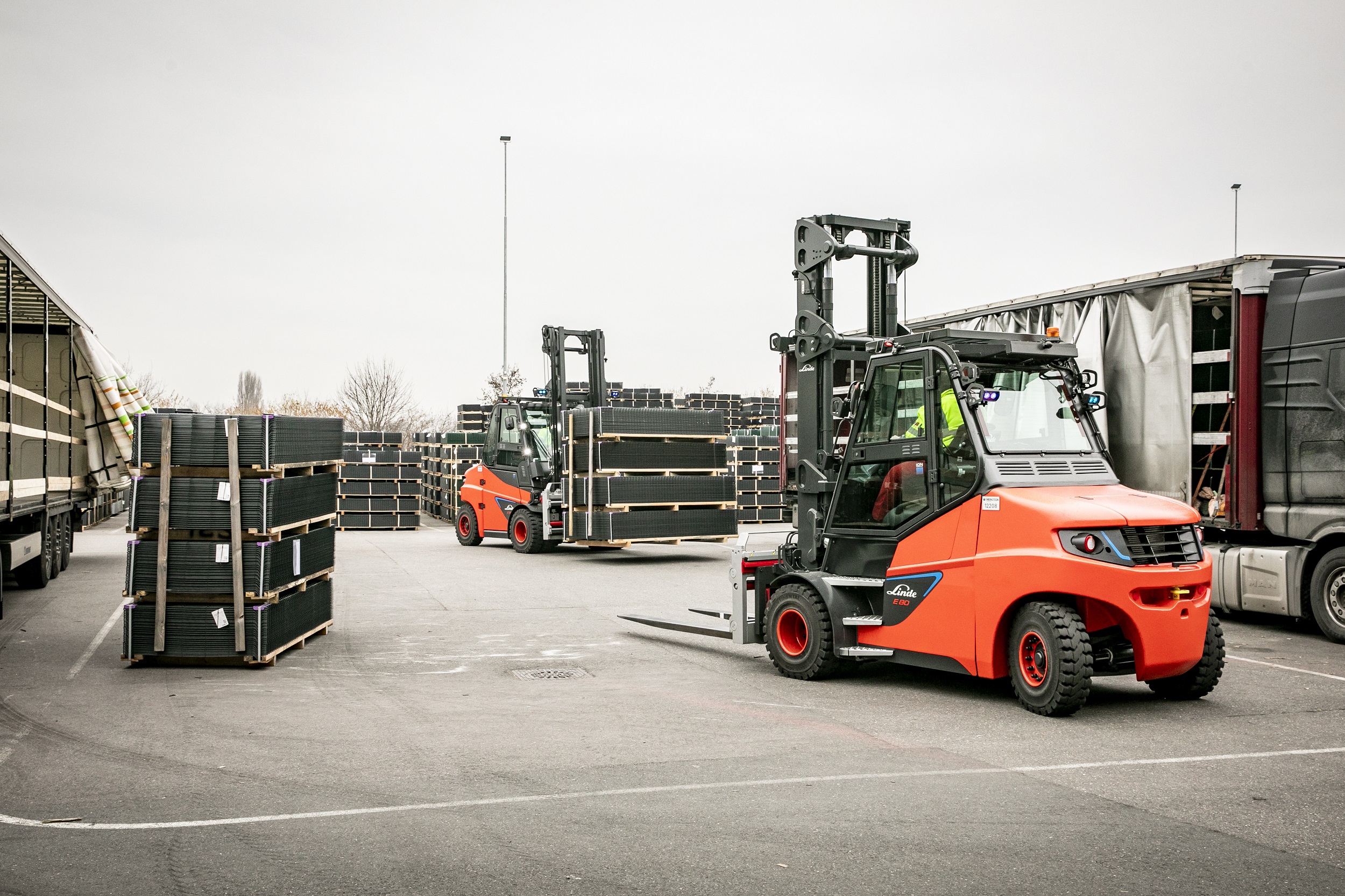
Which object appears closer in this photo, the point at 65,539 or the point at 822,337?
the point at 822,337

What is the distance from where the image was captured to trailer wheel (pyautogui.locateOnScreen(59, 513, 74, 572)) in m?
16.4

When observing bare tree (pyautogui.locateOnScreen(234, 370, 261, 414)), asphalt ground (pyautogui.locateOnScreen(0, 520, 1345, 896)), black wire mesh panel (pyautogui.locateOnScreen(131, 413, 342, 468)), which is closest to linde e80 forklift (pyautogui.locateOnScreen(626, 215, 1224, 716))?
asphalt ground (pyautogui.locateOnScreen(0, 520, 1345, 896))

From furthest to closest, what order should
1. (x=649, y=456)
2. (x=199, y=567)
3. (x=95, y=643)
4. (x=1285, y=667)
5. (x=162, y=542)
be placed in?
(x=649, y=456) → (x=95, y=643) → (x=1285, y=667) → (x=199, y=567) → (x=162, y=542)

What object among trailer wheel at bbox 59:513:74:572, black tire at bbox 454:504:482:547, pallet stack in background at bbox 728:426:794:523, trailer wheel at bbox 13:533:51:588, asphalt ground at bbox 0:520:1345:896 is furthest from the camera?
pallet stack in background at bbox 728:426:794:523

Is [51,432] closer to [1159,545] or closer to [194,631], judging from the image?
[194,631]

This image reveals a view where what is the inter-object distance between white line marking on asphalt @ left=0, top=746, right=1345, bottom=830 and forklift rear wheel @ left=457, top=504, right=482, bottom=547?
17.7 metres

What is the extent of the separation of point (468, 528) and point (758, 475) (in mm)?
9953

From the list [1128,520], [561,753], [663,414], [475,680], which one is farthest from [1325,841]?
Answer: [663,414]

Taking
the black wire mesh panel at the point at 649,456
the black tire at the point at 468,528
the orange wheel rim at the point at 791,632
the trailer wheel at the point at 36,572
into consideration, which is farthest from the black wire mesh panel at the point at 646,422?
the orange wheel rim at the point at 791,632

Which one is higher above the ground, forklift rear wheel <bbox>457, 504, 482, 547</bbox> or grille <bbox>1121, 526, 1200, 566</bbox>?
grille <bbox>1121, 526, 1200, 566</bbox>

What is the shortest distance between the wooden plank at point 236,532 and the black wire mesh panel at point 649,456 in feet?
32.2

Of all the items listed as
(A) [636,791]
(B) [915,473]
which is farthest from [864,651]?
(A) [636,791]

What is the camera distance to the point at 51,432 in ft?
47.7

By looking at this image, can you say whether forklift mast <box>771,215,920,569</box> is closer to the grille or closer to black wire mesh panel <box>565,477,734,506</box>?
the grille
